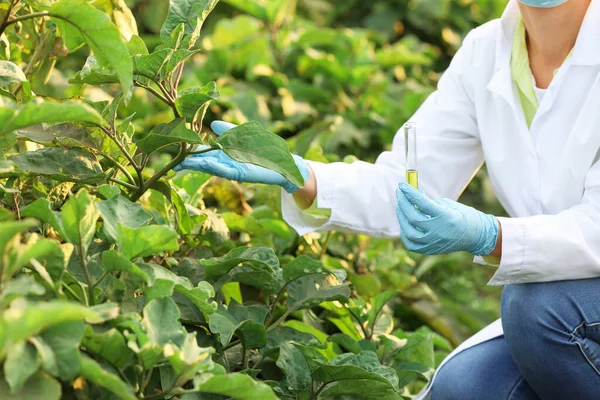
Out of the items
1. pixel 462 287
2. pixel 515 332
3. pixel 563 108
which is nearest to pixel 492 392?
pixel 515 332

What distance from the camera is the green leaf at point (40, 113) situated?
3.31ft

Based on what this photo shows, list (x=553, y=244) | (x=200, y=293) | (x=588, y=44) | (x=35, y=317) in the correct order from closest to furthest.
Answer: (x=35, y=317) → (x=200, y=293) → (x=553, y=244) → (x=588, y=44)

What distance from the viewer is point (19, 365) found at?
904 millimetres

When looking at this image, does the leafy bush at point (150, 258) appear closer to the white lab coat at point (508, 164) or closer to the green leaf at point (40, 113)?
the green leaf at point (40, 113)

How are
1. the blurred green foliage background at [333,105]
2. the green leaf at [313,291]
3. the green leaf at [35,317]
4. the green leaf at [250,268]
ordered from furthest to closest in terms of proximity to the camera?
the blurred green foliage background at [333,105], the green leaf at [313,291], the green leaf at [250,268], the green leaf at [35,317]

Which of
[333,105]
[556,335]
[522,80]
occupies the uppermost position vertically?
[522,80]

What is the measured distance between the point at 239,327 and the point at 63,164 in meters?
0.38

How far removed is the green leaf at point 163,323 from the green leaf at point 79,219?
0.13 meters

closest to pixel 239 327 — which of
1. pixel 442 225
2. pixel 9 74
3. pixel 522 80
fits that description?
pixel 442 225

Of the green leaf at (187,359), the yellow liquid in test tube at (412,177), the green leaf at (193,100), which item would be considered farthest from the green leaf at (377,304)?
the green leaf at (187,359)

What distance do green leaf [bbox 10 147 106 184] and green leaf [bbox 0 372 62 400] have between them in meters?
0.43

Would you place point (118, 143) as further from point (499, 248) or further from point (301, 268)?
point (499, 248)

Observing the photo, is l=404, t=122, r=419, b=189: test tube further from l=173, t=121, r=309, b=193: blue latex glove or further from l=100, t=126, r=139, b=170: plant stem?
l=100, t=126, r=139, b=170: plant stem

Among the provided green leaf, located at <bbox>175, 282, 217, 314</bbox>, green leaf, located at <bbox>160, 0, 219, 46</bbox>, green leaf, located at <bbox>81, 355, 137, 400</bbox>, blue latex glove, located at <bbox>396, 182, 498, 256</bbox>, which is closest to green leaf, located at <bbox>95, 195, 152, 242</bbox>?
green leaf, located at <bbox>175, 282, 217, 314</bbox>
